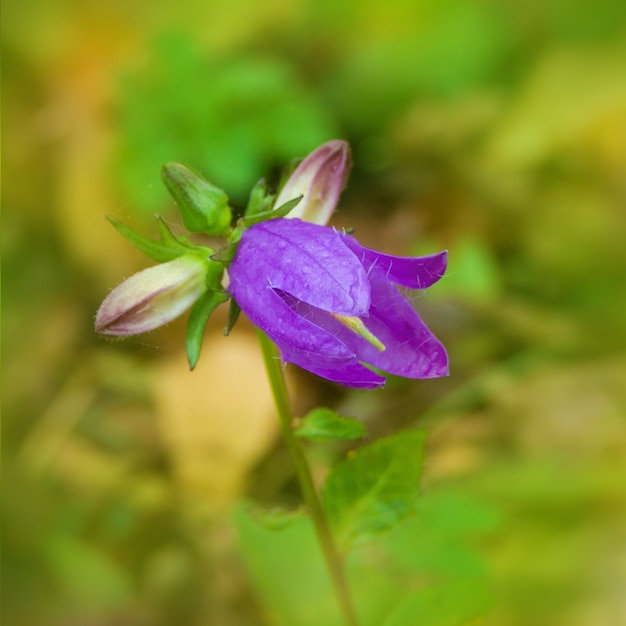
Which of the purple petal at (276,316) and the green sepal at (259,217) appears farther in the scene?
the green sepal at (259,217)

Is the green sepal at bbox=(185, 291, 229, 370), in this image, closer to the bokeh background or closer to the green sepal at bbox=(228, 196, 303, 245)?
the green sepal at bbox=(228, 196, 303, 245)

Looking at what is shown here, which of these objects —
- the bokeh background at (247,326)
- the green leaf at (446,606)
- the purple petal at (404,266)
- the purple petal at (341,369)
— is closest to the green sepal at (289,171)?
the purple petal at (404,266)

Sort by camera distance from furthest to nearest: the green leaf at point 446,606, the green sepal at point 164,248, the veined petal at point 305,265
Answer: the green leaf at point 446,606 < the green sepal at point 164,248 < the veined petal at point 305,265

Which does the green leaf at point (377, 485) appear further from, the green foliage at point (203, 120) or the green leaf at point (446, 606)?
the green foliage at point (203, 120)

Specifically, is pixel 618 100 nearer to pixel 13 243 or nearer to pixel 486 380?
pixel 486 380

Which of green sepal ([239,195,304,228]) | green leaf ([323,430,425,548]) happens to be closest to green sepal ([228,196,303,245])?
green sepal ([239,195,304,228])

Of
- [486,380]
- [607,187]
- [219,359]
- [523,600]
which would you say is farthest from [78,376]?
[607,187]
